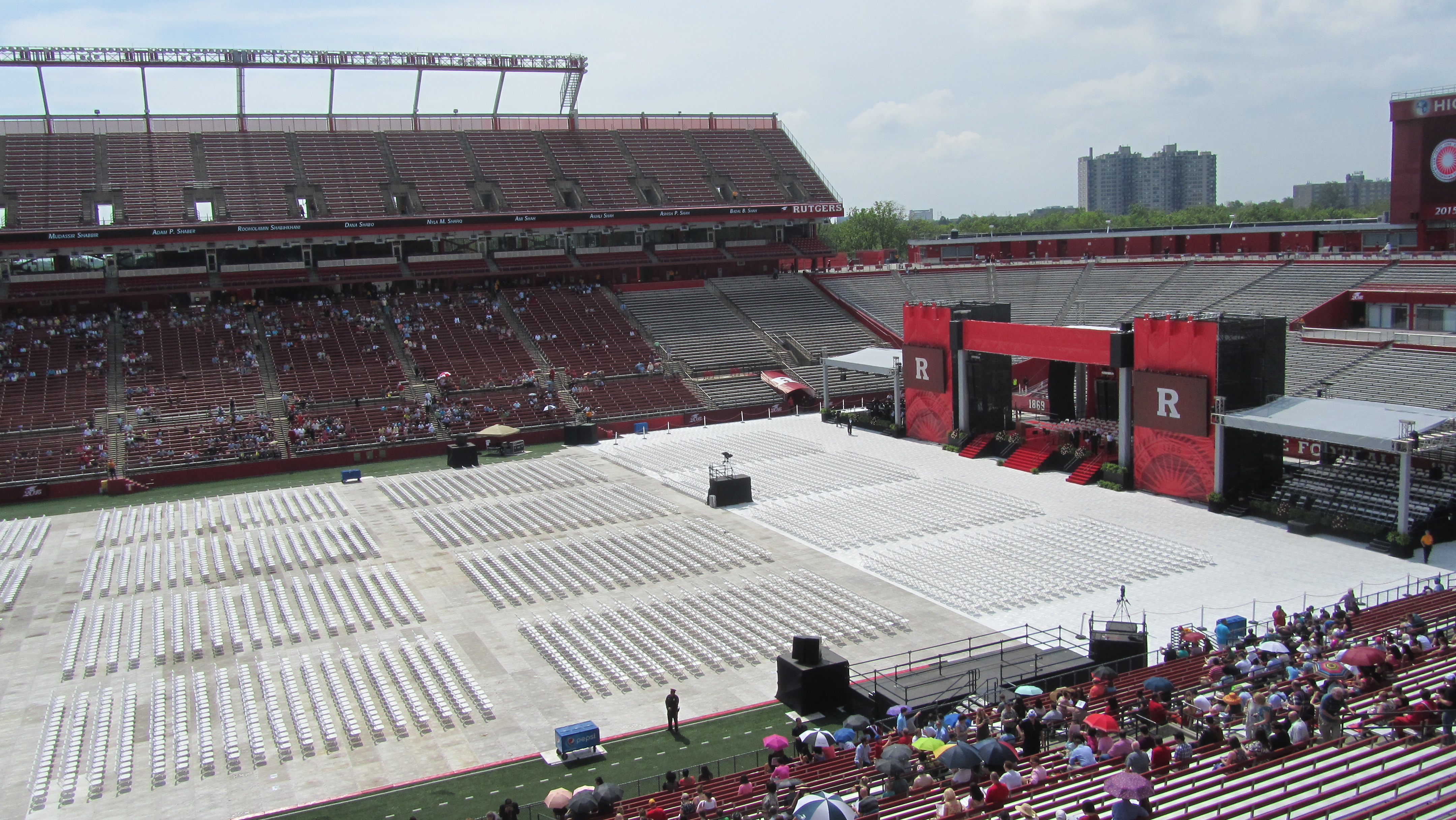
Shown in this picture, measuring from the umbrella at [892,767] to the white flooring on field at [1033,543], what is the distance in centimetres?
984

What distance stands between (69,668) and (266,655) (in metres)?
4.14

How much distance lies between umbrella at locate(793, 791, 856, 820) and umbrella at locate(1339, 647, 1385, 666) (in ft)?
28.8

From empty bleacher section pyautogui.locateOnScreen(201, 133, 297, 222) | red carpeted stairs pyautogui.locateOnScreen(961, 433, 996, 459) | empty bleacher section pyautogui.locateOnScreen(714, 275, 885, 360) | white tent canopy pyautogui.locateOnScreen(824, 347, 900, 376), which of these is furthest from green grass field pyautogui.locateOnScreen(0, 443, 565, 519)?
empty bleacher section pyautogui.locateOnScreen(201, 133, 297, 222)

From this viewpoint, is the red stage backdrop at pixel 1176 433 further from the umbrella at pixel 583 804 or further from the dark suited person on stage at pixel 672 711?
the umbrella at pixel 583 804

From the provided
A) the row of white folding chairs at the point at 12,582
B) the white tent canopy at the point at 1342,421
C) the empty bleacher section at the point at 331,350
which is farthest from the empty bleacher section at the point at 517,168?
the white tent canopy at the point at 1342,421

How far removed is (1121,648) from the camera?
63.3ft

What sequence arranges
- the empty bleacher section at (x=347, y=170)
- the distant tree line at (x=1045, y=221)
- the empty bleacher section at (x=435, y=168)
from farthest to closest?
the distant tree line at (x=1045, y=221) → the empty bleacher section at (x=435, y=168) → the empty bleacher section at (x=347, y=170)

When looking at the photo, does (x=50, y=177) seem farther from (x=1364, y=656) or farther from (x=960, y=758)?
(x=1364, y=656)

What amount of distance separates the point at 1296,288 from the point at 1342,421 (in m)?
24.7

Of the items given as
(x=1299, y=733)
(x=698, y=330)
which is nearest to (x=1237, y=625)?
(x=1299, y=733)

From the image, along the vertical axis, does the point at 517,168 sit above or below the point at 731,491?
above

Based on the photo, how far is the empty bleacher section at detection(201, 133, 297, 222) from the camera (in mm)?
59812

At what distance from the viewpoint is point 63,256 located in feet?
184

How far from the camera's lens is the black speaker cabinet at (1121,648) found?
19.2 m
